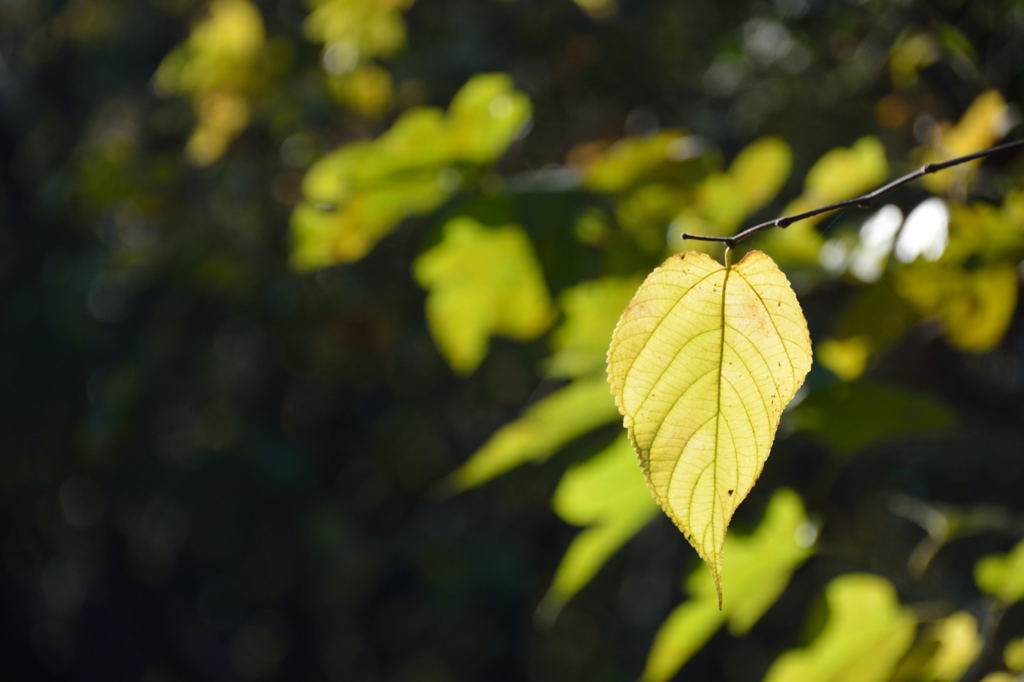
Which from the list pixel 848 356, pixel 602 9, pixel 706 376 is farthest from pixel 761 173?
pixel 602 9

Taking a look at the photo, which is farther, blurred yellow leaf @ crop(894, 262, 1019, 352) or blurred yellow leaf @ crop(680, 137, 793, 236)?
blurred yellow leaf @ crop(680, 137, 793, 236)

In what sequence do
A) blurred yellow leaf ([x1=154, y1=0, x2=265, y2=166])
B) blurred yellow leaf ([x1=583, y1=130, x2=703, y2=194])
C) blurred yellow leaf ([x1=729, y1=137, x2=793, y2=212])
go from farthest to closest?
blurred yellow leaf ([x1=154, y1=0, x2=265, y2=166]) → blurred yellow leaf ([x1=729, y1=137, x2=793, y2=212]) → blurred yellow leaf ([x1=583, y1=130, x2=703, y2=194])

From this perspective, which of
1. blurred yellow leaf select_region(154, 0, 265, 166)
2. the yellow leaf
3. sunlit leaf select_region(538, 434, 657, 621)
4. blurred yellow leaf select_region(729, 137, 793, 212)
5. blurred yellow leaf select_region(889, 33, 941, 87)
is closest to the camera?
the yellow leaf

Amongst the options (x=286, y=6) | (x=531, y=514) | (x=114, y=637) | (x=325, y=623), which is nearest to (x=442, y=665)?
(x=325, y=623)

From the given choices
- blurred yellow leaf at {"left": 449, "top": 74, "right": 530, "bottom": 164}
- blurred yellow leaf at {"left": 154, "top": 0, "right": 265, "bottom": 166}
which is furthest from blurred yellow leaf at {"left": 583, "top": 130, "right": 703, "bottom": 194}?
blurred yellow leaf at {"left": 154, "top": 0, "right": 265, "bottom": 166}

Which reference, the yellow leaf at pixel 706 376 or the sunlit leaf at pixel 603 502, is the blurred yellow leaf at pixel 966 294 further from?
the yellow leaf at pixel 706 376

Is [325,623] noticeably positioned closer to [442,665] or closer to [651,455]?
[442,665]

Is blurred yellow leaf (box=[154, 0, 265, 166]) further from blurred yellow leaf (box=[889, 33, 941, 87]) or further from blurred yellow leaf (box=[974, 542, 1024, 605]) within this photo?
blurred yellow leaf (box=[974, 542, 1024, 605])
